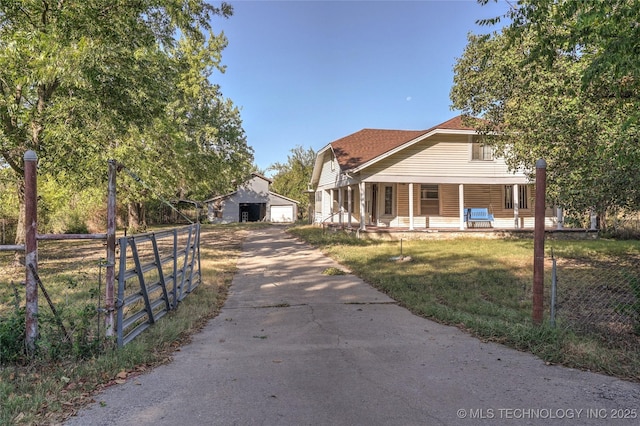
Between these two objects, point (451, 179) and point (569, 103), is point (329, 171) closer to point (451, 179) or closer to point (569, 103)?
point (451, 179)

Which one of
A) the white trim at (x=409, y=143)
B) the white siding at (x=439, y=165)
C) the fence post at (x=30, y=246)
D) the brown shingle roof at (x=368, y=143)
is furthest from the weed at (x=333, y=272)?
the brown shingle roof at (x=368, y=143)

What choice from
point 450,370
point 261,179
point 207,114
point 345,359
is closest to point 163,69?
point 345,359

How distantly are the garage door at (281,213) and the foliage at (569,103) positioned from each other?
117ft

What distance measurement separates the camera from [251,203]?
4697 cm

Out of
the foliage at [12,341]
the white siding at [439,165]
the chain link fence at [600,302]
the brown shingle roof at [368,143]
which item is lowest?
the chain link fence at [600,302]

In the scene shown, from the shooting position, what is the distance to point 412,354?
178 inches

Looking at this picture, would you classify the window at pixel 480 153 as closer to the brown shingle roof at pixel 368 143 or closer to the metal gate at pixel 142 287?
the brown shingle roof at pixel 368 143

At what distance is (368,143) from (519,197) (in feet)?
28.9

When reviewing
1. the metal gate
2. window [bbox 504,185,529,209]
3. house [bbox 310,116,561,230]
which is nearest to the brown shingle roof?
house [bbox 310,116,561,230]

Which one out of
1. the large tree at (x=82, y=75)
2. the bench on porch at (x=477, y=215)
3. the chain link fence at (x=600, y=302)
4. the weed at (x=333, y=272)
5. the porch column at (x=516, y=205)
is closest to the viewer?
the chain link fence at (x=600, y=302)

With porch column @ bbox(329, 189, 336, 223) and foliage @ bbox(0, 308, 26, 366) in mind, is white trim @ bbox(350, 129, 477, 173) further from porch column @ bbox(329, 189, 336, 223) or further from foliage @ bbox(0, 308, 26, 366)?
foliage @ bbox(0, 308, 26, 366)

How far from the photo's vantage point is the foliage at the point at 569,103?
20.0 feet

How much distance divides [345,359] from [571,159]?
7889 mm

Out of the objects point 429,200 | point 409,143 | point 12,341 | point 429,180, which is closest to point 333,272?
point 12,341
